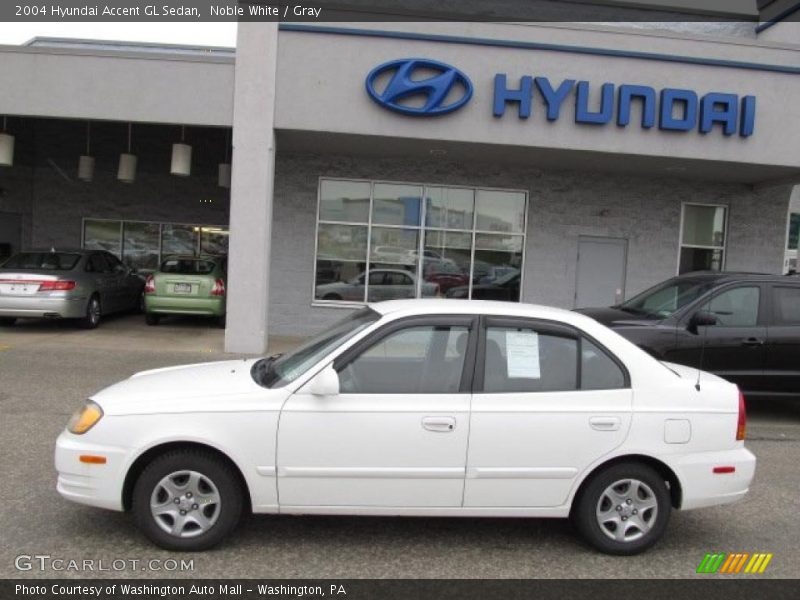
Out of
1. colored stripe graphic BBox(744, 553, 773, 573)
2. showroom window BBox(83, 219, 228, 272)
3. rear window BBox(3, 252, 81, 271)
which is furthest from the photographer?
showroom window BBox(83, 219, 228, 272)

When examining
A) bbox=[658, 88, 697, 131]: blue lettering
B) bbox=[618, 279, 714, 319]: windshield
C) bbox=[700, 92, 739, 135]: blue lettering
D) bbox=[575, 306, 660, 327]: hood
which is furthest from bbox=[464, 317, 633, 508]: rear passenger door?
bbox=[700, 92, 739, 135]: blue lettering

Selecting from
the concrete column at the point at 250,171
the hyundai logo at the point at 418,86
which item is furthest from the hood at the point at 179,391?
the hyundai logo at the point at 418,86

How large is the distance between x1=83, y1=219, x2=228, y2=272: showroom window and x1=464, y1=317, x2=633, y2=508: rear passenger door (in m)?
14.9

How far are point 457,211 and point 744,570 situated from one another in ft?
33.9

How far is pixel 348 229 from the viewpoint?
541 inches

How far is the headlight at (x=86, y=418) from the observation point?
4035 mm

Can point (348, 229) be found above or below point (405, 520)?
above

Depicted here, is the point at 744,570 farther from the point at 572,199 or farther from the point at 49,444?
the point at 572,199

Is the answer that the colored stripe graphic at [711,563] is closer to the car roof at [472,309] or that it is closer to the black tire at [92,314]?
the car roof at [472,309]

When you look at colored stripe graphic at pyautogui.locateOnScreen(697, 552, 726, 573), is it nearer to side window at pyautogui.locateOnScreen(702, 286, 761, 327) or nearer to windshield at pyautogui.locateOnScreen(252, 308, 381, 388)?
windshield at pyautogui.locateOnScreen(252, 308, 381, 388)

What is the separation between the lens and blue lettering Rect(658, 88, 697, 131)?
449 inches
